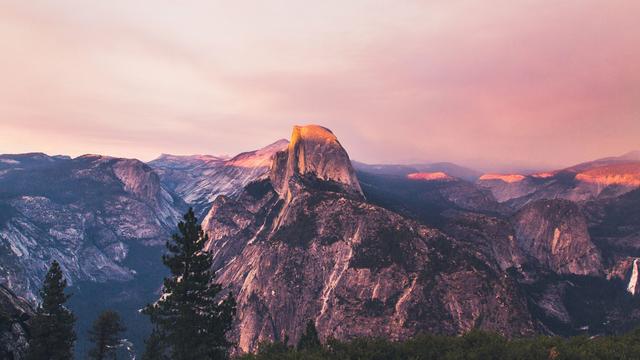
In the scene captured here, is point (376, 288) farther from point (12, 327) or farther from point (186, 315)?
point (12, 327)

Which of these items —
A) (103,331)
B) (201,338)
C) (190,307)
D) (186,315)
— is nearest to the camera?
(186,315)

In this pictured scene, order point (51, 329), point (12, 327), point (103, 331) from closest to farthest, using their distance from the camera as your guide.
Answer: point (12, 327) < point (51, 329) < point (103, 331)

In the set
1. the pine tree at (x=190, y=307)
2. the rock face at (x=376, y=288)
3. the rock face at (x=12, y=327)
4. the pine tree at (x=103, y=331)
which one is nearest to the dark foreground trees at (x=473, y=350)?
the pine tree at (x=190, y=307)

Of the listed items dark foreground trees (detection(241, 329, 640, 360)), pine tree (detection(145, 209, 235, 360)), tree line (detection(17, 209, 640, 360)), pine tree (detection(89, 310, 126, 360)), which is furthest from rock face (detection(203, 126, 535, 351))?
pine tree (detection(145, 209, 235, 360))

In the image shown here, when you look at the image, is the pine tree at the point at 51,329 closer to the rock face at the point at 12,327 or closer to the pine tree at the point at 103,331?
the rock face at the point at 12,327

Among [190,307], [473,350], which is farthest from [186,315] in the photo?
[473,350]
